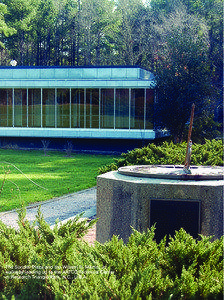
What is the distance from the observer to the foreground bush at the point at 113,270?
3076mm

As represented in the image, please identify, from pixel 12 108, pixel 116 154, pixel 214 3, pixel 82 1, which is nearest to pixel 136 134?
pixel 116 154

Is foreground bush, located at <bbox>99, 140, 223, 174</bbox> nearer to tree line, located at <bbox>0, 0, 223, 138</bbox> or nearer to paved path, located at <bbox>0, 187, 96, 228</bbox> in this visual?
paved path, located at <bbox>0, 187, 96, 228</bbox>

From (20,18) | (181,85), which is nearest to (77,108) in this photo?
(181,85)

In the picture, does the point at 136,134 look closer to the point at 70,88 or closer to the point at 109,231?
the point at 70,88

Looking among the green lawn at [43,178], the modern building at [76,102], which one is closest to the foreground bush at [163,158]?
the green lawn at [43,178]

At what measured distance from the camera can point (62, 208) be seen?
10094mm

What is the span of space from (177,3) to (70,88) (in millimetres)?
32760

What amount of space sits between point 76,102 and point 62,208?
19.6 meters

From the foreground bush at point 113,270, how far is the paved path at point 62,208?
441 cm

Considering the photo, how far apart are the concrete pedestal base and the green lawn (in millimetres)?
3043

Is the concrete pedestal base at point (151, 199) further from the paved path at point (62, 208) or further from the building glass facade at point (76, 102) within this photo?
the building glass facade at point (76, 102)

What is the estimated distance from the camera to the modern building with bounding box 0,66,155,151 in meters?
27.4

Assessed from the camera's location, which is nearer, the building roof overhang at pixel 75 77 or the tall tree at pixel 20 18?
the building roof overhang at pixel 75 77

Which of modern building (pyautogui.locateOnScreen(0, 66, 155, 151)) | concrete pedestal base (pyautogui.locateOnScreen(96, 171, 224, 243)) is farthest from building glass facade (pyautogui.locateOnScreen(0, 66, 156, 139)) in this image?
concrete pedestal base (pyautogui.locateOnScreen(96, 171, 224, 243))
